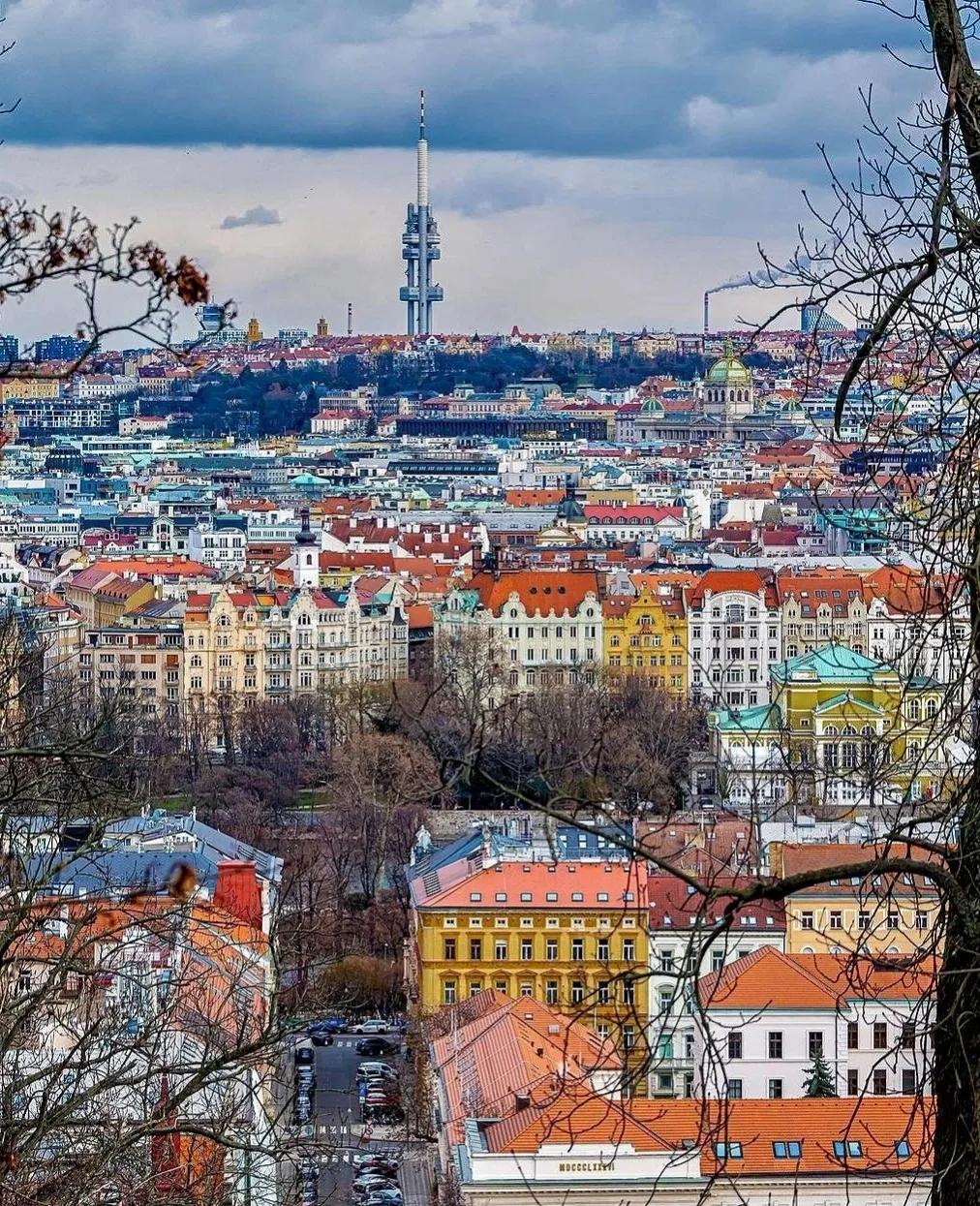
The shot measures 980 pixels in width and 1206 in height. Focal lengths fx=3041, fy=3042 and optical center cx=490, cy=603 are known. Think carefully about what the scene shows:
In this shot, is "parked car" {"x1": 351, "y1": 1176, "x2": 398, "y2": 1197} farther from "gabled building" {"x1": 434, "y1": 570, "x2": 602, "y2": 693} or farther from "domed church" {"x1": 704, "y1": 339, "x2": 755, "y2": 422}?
"domed church" {"x1": 704, "y1": 339, "x2": 755, "y2": 422}

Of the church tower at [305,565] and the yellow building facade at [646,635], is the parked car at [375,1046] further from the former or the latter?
the church tower at [305,565]

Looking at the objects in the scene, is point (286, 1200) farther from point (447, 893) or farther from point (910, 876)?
point (447, 893)

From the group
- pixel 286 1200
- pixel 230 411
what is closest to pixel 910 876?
pixel 286 1200

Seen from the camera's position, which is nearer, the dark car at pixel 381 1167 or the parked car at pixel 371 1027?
the dark car at pixel 381 1167

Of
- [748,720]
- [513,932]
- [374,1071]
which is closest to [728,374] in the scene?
[748,720]

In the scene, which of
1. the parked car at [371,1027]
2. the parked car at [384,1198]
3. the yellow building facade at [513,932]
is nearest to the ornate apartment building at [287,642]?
the parked car at [371,1027]

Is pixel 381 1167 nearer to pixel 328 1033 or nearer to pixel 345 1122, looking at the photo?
pixel 345 1122

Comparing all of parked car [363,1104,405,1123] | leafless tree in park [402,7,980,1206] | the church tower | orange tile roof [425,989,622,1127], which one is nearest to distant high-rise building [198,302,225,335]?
leafless tree in park [402,7,980,1206]
